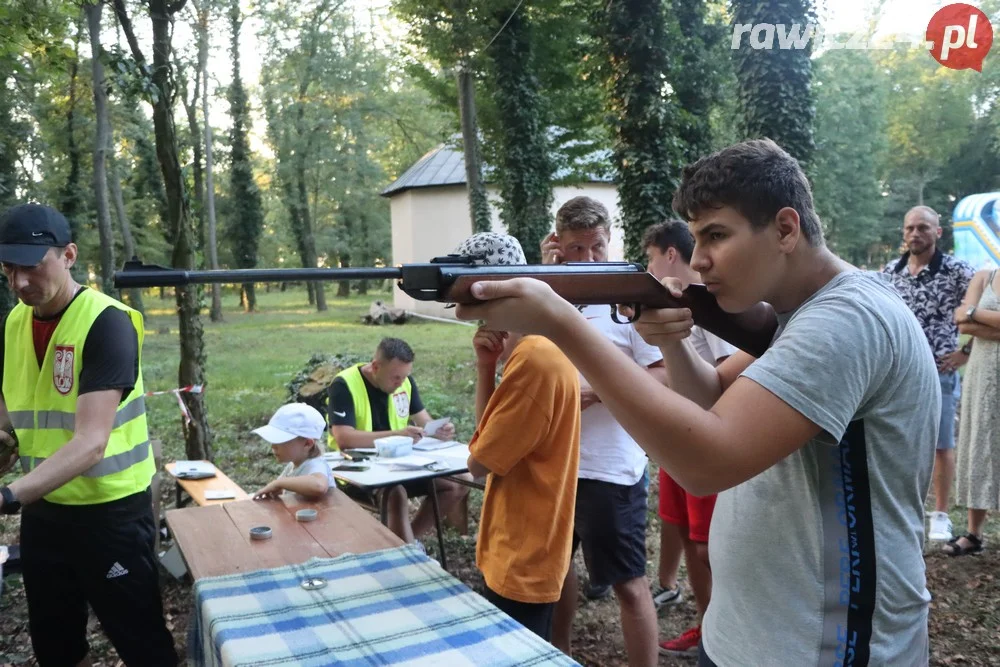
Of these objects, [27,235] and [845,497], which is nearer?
[845,497]

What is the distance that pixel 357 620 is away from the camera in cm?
245

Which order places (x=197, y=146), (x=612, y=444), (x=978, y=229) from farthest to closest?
(x=197, y=146) → (x=978, y=229) → (x=612, y=444)

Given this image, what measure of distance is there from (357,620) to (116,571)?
1212mm

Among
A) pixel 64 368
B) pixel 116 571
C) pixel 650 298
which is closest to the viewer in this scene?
pixel 650 298

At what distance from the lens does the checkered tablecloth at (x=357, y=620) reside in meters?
2.19

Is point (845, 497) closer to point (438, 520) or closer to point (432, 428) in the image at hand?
point (438, 520)

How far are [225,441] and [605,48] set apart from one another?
7206mm

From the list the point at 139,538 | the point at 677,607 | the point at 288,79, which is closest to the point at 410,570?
the point at 139,538

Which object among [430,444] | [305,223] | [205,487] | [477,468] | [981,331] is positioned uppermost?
→ [305,223]

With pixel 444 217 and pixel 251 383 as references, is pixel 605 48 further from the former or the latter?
pixel 444 217

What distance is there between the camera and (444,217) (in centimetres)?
2650

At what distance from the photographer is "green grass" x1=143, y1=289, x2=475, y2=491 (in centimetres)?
944

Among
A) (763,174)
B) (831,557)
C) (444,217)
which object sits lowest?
(831,557)

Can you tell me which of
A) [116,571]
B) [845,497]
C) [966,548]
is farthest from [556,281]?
[966,548]
